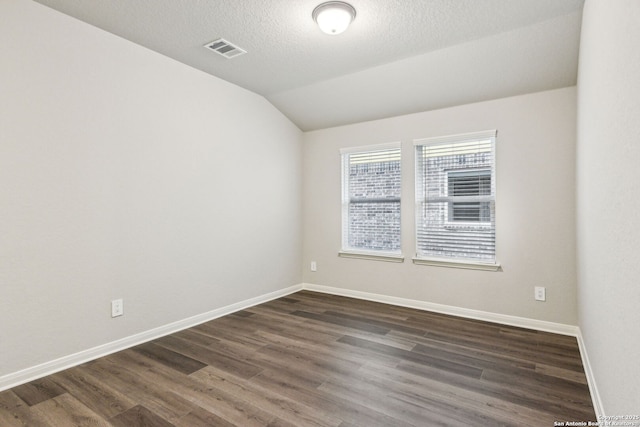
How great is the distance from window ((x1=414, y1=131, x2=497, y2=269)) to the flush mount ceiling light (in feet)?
5.98

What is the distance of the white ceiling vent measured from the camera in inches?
116

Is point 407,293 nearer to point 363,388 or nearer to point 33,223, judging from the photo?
point 363,388

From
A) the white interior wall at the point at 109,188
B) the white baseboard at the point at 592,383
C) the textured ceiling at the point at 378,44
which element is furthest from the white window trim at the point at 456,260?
the white interior wall at the point at 109,188

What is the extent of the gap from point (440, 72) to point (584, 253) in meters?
2.01

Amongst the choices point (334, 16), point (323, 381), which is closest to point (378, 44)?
point (334, 16)

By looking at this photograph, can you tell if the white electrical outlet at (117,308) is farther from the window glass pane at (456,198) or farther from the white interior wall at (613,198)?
the white interior wall at (613,198)

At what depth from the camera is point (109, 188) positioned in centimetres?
279

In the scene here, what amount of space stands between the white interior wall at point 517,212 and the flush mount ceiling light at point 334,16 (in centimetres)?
177

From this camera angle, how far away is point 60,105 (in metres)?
2.50

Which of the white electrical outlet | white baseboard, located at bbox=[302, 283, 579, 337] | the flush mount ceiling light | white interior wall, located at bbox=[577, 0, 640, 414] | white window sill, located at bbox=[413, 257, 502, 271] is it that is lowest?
white baseboard, located at bbox=[302, 283, 579, 337]

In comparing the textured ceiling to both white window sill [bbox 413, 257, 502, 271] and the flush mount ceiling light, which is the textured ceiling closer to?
the flush mount ceiling light

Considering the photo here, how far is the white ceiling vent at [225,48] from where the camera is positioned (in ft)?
9.69

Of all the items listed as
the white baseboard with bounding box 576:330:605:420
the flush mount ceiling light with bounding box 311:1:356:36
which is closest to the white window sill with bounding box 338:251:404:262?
the white baseboard with bounding box 576:330:605:420

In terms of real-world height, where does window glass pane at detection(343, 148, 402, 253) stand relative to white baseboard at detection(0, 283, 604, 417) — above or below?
above
